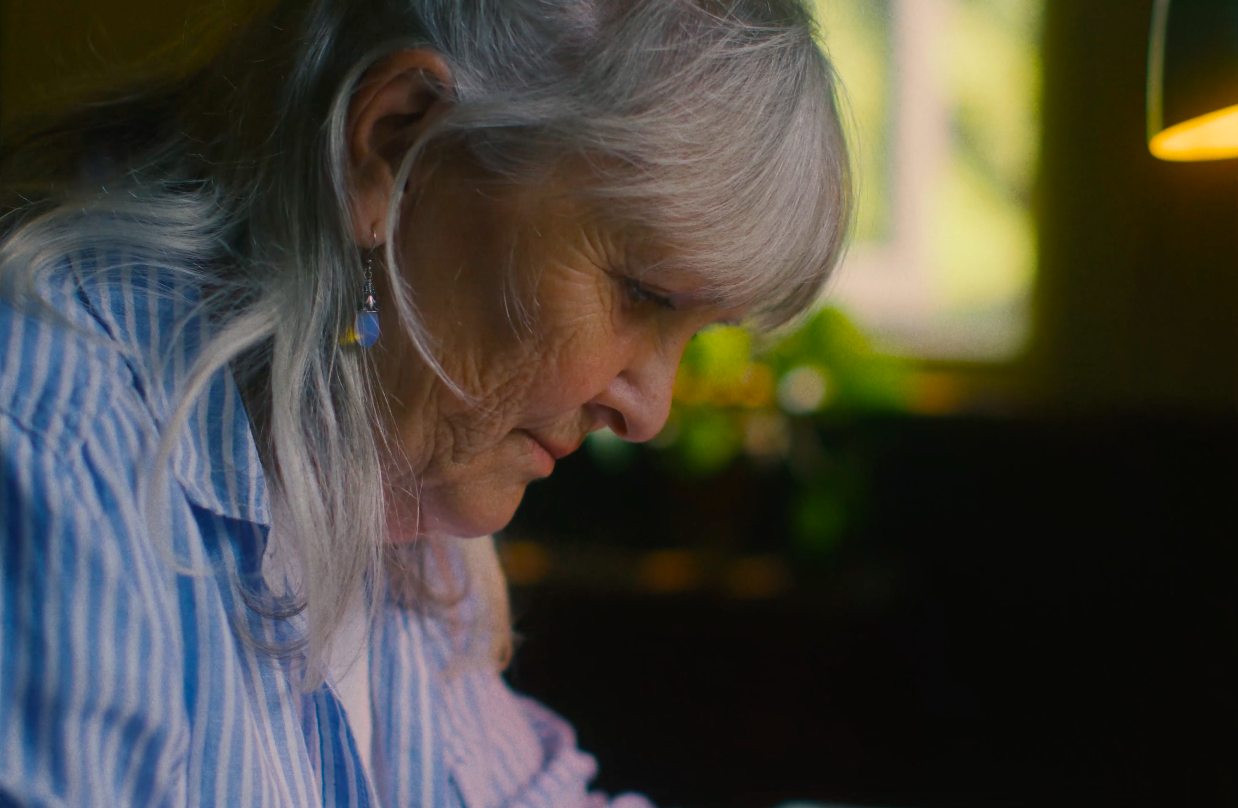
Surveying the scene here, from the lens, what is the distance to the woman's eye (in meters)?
0.65

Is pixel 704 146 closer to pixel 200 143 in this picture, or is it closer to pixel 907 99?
pixel 200 143

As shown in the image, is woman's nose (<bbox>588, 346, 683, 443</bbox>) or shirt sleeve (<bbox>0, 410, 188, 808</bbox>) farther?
woman's nose (<bbox>588, 346, 683, 443</bbox>)

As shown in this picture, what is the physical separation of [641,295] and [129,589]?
1.26 ft

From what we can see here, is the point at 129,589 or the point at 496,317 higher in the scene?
the point at 496,317

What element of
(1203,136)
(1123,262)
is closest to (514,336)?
(1203,136)

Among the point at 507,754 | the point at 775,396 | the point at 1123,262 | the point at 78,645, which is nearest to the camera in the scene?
the point at 78,645

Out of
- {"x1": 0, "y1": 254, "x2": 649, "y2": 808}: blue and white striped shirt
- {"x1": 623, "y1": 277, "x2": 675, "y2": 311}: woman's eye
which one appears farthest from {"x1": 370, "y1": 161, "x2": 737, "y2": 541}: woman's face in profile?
{"x1": 0, "y1": 254, "x2": 649, "y2": 808}: blue and white striped shirt

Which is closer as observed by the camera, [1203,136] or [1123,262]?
[1203,136]

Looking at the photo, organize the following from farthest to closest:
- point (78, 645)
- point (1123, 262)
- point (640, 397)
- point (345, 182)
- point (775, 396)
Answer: point (1123, 262) → point (775, 396) → point (640, 397) → point (345, 182) → point (78, 645)

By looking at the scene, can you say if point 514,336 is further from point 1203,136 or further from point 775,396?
point 775,396

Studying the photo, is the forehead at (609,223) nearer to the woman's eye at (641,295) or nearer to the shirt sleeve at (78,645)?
the woman's eye at (641,295)

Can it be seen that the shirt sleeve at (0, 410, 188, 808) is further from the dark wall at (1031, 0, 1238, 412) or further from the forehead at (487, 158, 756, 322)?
the dark wall at (1031, 0, 1238, 412)

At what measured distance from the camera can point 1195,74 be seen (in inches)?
26.5

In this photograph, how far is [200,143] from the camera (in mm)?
656
